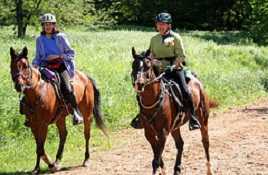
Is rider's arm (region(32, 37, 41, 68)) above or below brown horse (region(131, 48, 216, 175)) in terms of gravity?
above

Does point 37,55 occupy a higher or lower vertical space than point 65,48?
lower

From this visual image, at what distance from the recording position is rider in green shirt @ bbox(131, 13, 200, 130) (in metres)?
8.56

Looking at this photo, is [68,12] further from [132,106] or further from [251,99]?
[132,106]

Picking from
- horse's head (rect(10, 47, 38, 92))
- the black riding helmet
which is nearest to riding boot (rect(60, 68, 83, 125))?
horse's head (rect(10, 47, 38, 92))

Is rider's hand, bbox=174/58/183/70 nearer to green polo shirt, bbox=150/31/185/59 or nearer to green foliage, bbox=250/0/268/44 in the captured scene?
green polo shirt, bbox=150/31/185/59

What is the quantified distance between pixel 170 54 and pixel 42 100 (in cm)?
235

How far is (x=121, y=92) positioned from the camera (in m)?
16.4

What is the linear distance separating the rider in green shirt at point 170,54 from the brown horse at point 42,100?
1.84 m

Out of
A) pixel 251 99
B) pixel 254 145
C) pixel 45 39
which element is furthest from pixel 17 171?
pixel 251 99

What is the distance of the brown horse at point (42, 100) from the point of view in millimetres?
8812

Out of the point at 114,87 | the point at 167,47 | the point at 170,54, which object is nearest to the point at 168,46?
the point at 167,47

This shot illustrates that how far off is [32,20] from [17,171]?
94.4ft

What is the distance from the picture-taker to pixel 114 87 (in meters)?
16.6

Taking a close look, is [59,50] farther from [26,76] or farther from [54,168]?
[54,168]
